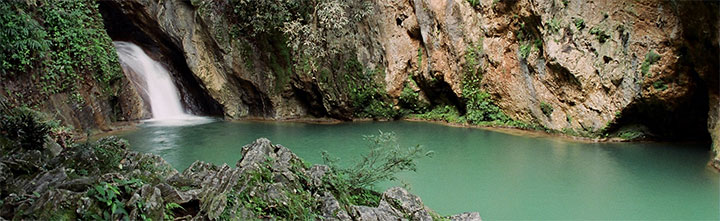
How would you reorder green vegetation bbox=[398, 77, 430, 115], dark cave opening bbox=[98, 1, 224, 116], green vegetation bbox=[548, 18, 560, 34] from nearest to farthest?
green vegetation bbox=[548, 18, 560, 34] < green vegetation bbox=[398, 77, 430, 115] < dark cave opening bbox=[98, 1, 224, 116]

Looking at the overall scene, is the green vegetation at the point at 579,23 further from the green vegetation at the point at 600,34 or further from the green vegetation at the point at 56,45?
the green vegetation at the point at 56,45

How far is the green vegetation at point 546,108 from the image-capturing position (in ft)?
32.4

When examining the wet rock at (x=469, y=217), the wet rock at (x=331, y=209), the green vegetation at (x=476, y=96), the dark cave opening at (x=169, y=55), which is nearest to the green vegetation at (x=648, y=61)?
the green vegetation at (x=476, y=96)

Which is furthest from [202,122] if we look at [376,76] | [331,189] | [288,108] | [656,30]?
[656,30]

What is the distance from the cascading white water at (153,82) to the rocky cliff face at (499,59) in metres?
1.10

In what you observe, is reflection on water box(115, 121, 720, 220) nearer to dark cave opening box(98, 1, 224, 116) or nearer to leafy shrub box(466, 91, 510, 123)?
leafy shrub box(466, 91, 510, 123)

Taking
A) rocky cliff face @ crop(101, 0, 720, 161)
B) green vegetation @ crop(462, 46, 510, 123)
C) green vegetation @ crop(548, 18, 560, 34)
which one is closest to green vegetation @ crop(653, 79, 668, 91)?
rocky cliff face @ crop(101, 0, 720, 161)

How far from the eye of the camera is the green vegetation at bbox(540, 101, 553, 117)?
9875mm

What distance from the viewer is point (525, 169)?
263 inches

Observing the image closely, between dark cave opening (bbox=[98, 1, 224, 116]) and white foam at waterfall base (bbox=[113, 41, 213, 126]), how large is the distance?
274mm

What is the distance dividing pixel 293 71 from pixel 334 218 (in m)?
11.1

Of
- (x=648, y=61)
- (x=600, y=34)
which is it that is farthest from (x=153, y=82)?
(x=648, y=61)

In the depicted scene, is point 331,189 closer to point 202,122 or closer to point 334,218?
point 334,218

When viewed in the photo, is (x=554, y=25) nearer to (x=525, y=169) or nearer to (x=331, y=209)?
(x=525, y=169)
